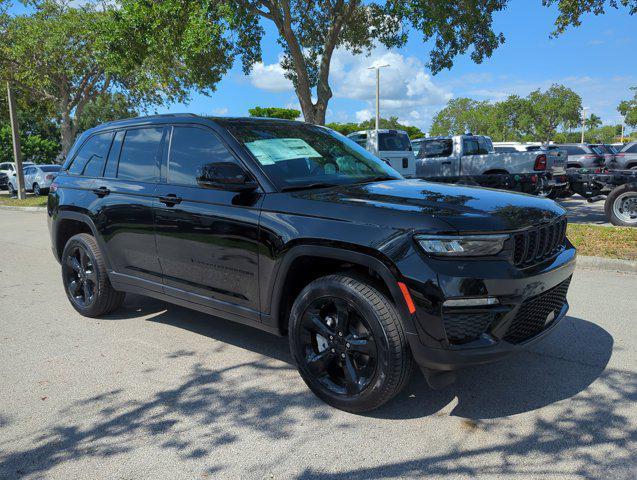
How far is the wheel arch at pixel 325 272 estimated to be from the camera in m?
2.86

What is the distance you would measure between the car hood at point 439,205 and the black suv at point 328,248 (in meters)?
0.01

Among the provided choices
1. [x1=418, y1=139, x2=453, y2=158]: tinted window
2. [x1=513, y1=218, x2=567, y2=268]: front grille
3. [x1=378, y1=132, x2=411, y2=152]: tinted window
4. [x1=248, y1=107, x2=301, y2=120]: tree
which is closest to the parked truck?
[x1=418, y1=139, x2=453, y2=158]: tinted window

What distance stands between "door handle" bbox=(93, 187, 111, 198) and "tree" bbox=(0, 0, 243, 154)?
6.77m

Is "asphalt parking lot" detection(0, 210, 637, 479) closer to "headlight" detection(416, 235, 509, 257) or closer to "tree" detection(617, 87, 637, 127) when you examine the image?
"headlight" detection(416, 235, 509, 257)

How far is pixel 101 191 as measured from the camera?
4742 mm

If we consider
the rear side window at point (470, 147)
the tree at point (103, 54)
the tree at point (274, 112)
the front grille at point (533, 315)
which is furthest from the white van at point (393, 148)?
the tree at point (274, 112)

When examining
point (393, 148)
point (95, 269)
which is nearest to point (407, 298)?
point (95, 269)

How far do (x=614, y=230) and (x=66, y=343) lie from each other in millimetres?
8393

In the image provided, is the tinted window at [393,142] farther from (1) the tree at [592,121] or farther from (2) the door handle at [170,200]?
(1) the tree at [592,121]

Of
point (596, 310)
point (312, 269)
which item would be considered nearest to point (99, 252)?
point (312, 269)

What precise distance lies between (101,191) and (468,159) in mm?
12245

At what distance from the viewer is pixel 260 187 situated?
140 inches

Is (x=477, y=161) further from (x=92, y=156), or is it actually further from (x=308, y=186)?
(x=308, y=186)

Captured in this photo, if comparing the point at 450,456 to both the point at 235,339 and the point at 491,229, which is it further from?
the point at 235,339
